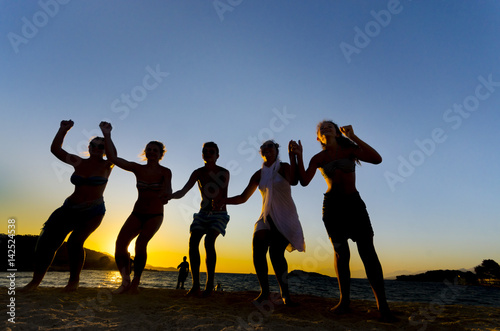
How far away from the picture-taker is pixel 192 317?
9.78 ft

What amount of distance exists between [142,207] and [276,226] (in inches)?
95.5

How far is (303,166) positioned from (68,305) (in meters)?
3.59

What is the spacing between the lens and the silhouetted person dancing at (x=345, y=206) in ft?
11.1

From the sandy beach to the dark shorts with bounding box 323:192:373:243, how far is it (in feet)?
3.10

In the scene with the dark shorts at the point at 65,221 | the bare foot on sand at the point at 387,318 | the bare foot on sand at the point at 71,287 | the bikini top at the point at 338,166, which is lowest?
the bare foot on sand at the point at 71,287

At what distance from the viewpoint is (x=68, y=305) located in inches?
139

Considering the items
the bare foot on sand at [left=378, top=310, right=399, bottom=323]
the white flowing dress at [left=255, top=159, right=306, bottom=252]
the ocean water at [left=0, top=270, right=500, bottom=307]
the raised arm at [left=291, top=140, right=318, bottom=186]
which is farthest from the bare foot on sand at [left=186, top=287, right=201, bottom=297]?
the ocean water at [left=0, top=270, right=500, bottom=307]

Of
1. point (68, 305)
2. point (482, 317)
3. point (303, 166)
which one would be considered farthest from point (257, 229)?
point (482, 317)

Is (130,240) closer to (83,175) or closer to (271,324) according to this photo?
(83,175)

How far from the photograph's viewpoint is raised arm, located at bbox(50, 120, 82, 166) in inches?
195

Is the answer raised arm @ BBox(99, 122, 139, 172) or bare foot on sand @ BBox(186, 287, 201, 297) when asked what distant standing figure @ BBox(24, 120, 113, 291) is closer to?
raised arm @ BBox(99, 122, 139, 172)

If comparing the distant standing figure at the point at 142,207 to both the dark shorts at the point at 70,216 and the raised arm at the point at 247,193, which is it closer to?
the dark shorts at the point at 70,216

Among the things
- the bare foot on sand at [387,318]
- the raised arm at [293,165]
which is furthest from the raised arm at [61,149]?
the bare foot on sand at [387,318]

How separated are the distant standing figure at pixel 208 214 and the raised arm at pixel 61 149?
6.38ft
